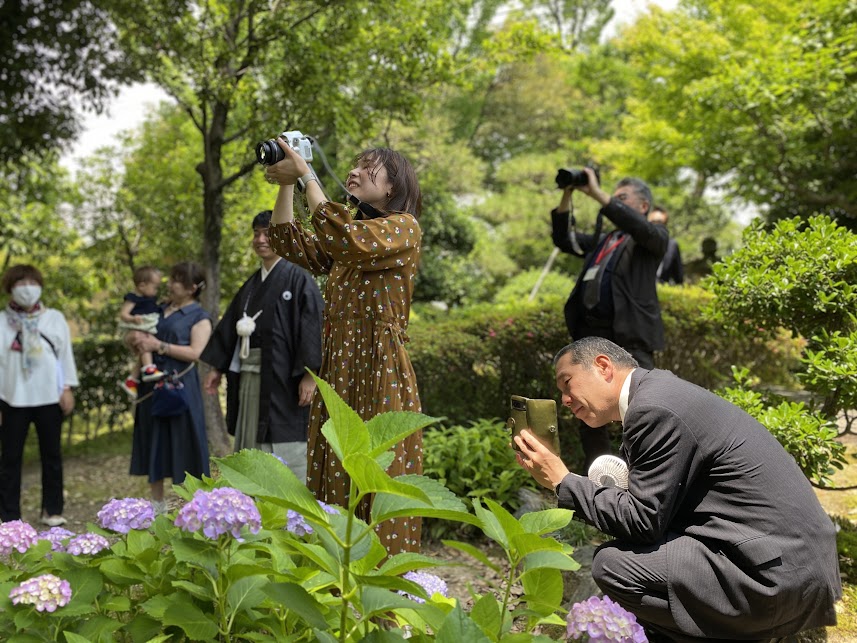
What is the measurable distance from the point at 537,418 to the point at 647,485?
0.40 metres

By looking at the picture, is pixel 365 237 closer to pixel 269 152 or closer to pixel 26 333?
pixel 269 152

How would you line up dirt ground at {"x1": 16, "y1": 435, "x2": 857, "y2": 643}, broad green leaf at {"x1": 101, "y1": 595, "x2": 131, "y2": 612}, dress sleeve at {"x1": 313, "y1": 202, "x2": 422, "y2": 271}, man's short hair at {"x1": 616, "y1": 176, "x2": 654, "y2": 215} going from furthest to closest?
man's short hair at {"x1": 616, "y1": 176, "x2": 654, "y2": 215}, dirt ground at {"x1": 16, "y1": 435, "x2": 857, "y2": 643}, dress sleeve at {"x1": 313, "y1": 202, "x2": 422, "y2": 271}, broad green leaf at {"x1": 101, "y1": 595, "x2": 131, "y2": 612}

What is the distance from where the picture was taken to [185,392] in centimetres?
479

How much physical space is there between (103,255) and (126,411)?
2188 mm

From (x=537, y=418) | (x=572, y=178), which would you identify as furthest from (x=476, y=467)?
(x=537, y=418)

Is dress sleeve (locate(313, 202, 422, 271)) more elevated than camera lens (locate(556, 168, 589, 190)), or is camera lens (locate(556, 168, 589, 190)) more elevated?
camera lens (locate(556, 168, 589, 190))

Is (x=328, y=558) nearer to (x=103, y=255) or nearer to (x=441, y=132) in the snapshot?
(x=103, y=255)

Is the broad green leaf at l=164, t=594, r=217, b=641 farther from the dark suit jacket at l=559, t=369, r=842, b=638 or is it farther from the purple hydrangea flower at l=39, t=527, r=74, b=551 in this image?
the dark suit jacket at l=559, t=369, r=842, b=638

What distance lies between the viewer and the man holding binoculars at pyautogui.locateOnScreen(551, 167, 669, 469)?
164 inches

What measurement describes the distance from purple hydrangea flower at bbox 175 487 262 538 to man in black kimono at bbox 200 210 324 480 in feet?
7.72

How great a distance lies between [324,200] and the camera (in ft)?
9.10

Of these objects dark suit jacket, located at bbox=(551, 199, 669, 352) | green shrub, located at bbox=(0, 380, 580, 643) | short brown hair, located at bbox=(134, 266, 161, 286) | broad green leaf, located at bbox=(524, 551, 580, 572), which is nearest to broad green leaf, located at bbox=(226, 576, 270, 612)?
green shrub, located at bbox=(0, 380, 580, 643)

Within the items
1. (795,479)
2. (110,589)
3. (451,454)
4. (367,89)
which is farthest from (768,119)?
Result: (110,589)

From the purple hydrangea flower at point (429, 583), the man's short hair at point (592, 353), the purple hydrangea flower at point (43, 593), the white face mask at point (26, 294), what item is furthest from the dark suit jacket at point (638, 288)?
the white face mask at point (26, 294)
